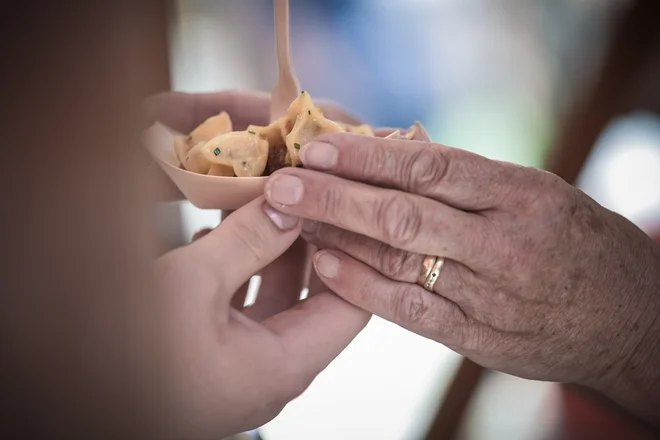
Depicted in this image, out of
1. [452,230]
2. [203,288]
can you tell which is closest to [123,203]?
[203,288]

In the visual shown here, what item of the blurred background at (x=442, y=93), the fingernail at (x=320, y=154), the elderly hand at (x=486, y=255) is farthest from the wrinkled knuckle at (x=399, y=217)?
the blurred background at (x=442, y=93)

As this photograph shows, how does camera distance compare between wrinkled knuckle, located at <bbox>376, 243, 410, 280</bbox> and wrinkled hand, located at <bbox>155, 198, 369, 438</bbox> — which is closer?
wrinkled hand, located at <bbox>155, 198, 369, 438</bbox>

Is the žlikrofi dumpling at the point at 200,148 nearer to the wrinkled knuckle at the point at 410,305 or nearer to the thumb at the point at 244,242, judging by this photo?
the thumb at the point at 244,242

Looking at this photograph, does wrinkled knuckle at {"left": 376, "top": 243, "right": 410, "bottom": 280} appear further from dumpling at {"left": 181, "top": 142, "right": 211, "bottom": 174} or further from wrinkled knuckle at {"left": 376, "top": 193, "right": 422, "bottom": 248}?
dumpling at {"left": 181, "top": 142, "right": 211, "bottom": 174}

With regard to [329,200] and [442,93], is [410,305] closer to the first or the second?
[329,200]

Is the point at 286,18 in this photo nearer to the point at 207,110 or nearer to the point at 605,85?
the point at 207,110

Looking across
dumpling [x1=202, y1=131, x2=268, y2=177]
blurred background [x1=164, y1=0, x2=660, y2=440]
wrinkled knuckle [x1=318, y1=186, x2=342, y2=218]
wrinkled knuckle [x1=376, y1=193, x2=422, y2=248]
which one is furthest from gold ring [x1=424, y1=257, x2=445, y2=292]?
blurred background [x1=164, y1=0, x2=660, y2=440]
